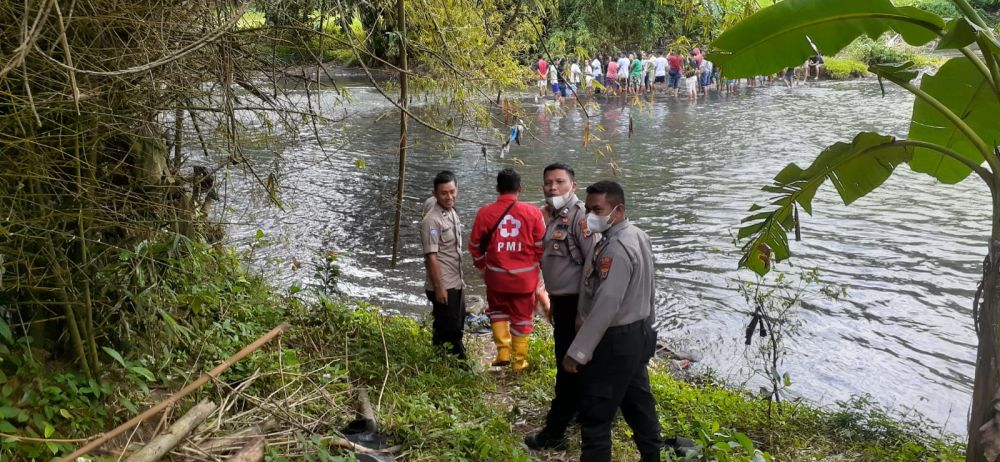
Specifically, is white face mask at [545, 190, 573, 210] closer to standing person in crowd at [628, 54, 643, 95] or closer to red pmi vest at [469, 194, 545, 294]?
red pmi vest at [469, 194, 545, 294]

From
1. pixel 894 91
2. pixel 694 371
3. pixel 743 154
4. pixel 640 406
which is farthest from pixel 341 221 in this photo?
pixel 894 91

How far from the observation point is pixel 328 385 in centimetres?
473

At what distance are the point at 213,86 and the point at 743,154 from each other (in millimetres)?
14869

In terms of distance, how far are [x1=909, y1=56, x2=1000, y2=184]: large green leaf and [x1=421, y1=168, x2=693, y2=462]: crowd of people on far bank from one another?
6.49ft

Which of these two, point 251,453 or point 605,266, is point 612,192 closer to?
point 605,266

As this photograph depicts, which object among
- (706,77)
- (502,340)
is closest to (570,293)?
(502,340)

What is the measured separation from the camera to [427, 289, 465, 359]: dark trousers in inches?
226

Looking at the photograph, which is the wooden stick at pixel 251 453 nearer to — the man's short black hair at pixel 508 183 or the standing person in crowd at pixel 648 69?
the man's short black hair at pixel 508 183

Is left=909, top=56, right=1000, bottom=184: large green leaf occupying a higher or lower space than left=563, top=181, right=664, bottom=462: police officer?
higher

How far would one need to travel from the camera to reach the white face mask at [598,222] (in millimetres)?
4078

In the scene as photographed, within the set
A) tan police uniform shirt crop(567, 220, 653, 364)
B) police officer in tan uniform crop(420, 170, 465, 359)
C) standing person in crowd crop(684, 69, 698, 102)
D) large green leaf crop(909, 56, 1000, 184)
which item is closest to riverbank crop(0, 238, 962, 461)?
police officer in tan uniform crop(420, 170, 465, 359)

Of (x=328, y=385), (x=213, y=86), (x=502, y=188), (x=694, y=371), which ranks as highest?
(x=213, y=86)

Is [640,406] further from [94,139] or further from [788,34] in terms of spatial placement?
[94,139]

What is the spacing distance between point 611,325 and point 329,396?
1.82 m
